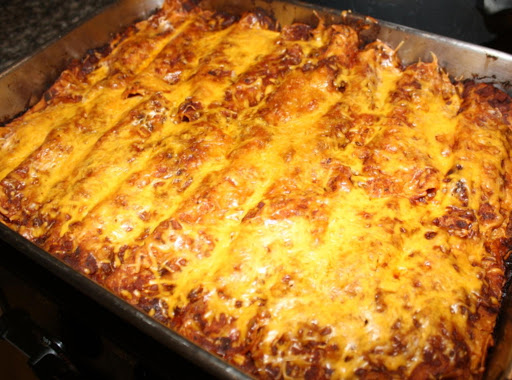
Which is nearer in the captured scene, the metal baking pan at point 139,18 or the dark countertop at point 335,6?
the metal baking pan at point 139,18

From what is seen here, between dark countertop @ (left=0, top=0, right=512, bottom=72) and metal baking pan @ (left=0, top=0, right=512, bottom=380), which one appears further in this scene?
dark countertop @ (left=0, top=0, right=512, bottom=72)

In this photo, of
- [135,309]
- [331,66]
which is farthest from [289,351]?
[331,66]

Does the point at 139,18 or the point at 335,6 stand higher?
the point at 139,18

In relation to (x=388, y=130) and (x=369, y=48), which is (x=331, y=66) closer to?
(x=369, y=48)
